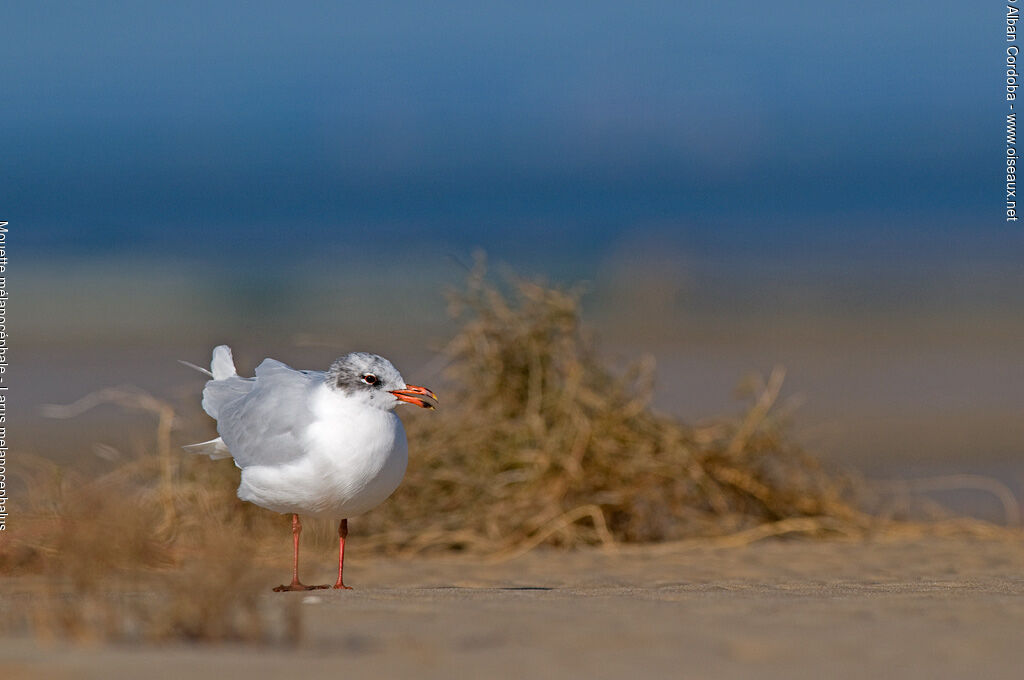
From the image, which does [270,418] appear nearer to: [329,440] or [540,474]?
[329,440]

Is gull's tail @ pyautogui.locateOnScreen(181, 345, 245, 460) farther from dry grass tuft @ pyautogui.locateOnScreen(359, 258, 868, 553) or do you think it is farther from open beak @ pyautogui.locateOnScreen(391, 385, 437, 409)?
dry grass tuft @ pyautogui.locateOnScreen(359, 258, 868, 553)

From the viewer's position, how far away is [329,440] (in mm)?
5969

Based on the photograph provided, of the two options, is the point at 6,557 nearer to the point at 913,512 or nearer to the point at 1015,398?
the point at 913,512

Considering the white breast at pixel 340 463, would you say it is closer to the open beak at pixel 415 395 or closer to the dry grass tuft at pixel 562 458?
the open beak at pixel 415 395

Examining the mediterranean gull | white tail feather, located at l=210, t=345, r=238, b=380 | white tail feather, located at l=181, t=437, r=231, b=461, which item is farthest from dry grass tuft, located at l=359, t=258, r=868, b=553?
the mediterranean gull

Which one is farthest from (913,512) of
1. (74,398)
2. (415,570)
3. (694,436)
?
(74,398)

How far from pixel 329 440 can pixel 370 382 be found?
28 cm

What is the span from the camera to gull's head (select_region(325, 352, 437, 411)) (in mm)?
6078

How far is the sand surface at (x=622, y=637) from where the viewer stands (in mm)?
4043

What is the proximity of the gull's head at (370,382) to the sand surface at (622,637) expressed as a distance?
0.70 meters

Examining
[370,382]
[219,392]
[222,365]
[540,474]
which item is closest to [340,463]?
[370,382]

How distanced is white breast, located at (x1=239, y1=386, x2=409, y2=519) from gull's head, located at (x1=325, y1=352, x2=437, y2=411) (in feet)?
0.10

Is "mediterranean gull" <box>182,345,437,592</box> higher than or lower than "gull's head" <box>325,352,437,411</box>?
lower

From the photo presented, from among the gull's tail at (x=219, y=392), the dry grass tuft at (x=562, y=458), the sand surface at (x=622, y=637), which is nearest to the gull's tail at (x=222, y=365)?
the gull's tail at (x=219, y=392)
